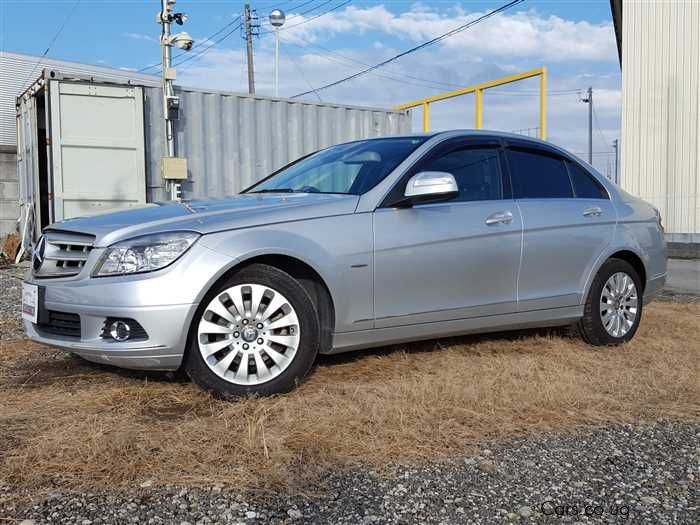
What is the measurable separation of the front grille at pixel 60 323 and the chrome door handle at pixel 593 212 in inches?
135

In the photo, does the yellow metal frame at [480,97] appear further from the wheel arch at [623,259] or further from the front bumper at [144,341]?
the front bumper at [144,341]

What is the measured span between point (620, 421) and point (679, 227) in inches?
444

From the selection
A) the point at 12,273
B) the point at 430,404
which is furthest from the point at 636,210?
the point at 12,273

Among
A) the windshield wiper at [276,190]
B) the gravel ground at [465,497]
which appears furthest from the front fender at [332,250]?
the gravel ground at [465,497]

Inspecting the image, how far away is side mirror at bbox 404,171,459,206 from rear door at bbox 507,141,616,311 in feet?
2.71

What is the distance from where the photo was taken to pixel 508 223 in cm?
452

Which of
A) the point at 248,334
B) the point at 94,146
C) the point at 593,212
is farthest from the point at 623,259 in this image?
the point at 94,146

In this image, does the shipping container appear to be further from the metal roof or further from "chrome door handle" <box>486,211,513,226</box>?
the metal roof

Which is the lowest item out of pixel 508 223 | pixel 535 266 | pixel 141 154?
pixel 535 266

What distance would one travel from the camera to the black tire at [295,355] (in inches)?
137

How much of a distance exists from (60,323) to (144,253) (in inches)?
24.7

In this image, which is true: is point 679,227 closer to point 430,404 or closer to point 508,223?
point 508,223

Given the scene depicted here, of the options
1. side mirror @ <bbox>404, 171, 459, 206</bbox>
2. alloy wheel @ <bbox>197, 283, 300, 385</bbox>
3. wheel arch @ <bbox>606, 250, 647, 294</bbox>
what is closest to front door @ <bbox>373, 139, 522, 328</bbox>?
side mirror @ <bbox>404, 171, 459, 206</bbox>

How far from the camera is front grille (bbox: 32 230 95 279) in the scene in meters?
3.59
